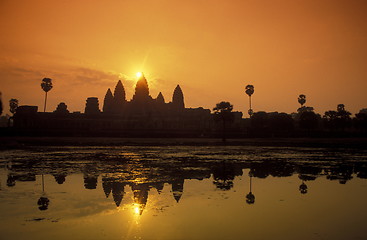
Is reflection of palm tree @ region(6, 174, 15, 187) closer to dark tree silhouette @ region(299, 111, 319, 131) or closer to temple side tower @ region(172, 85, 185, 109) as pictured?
dark tree silhouette @ region(299, 111, 319, 131)

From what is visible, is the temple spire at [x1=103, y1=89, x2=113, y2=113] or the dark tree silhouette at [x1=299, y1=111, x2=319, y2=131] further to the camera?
the temple spire at [x1=103, y1=89, x2=113, y2=113]

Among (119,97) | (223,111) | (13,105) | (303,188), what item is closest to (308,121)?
(223,111)

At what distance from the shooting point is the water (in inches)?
370

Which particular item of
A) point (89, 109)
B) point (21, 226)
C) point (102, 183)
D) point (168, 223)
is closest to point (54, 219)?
point (21, 226)

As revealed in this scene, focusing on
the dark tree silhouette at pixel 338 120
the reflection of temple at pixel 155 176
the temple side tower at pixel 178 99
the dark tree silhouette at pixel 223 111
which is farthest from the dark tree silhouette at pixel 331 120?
the reflection of temple at pixel 155 176

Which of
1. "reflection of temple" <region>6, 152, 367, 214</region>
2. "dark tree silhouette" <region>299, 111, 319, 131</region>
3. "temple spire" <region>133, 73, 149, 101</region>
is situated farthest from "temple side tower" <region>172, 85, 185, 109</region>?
"reflection of temple" <region>6, 152, 367, 214</region>

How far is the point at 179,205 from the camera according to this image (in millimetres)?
12539

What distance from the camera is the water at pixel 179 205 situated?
9398 mm

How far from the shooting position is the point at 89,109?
14538 centimetres

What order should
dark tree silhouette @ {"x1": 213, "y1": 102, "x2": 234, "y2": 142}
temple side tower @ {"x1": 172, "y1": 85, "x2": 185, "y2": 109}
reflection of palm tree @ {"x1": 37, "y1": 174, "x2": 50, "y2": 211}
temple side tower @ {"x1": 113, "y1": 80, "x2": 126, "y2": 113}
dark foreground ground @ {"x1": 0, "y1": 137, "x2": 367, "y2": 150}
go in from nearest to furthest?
reflection of palm tree @ {"x1": 37, "y1": 174, "x2": 50, "y2": 211}
dark foreground ground @ {"x1": 0, "y1": 137, "x2": 367, "y2": 150}
dark tree silhouette @ {"x1": 213, "y1": 102, "x2": 234, "y2": 142}
temple side tower @ {"x1": 113, "y1": 80, "x2": 126, "y2": 113}
temple side tower @ {"x1": 172, "y1": 85, "x2": 185, "y2": 109}

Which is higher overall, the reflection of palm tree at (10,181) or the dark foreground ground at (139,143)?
the dark foreground ground at (139,143)

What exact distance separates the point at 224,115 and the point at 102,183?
63582 mm

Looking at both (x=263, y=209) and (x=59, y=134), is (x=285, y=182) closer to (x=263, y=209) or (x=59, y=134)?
(x=263, y=209)

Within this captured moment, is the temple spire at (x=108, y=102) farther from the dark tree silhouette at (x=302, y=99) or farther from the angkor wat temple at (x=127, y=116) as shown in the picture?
the dark tree silhouette at (x=302, y=99)
